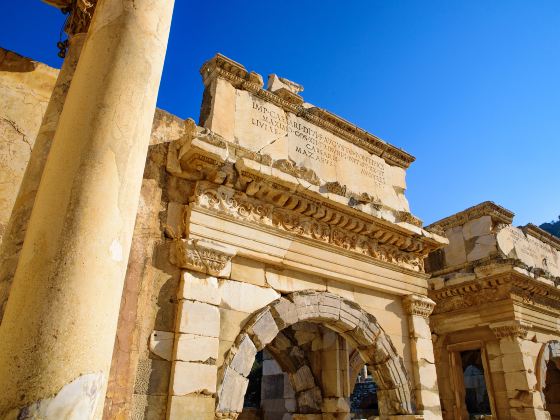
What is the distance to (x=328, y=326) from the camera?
18.5ft

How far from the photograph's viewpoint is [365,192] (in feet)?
21.3

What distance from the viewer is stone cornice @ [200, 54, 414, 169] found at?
558 cm

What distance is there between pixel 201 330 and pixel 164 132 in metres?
2.21

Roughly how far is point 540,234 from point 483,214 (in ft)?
8.03

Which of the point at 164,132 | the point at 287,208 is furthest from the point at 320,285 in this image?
the point at 164,132

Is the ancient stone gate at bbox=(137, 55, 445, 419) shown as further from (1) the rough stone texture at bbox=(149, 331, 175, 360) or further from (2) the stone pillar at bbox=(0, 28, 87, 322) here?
(2) the stone pillar at bbox=(0, 28, 87, 322)

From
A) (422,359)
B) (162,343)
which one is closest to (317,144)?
(422,359)

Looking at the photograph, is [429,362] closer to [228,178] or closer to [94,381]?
[228,178]

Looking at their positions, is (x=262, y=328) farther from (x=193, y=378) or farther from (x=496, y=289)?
(x=496, y=289)

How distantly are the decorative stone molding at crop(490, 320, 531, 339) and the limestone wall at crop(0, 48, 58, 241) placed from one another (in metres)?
9.22

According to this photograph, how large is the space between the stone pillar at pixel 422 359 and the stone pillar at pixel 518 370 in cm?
369

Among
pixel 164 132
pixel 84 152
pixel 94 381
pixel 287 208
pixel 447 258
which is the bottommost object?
pixel 94 381

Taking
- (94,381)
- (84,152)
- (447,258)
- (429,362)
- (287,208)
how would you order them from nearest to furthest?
(94,381) < (84,152) < (287,208) < (429,362) < (447,258)

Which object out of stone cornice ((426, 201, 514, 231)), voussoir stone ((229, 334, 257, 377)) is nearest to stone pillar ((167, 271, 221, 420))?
voussoir stone ((229, 334, 257, 377))
